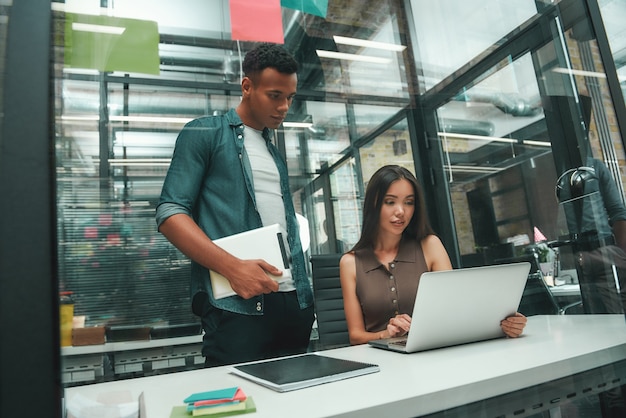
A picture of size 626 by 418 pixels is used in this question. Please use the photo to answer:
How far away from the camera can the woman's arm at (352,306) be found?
56.2 inches

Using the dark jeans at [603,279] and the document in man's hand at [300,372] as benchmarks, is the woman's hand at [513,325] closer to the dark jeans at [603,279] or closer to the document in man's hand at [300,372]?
the dark jeans at [603,279]

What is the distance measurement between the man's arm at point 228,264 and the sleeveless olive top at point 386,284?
54 cm

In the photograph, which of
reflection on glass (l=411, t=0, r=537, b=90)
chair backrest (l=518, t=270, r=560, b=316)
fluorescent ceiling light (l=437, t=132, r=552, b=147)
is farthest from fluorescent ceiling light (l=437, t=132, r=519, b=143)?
chair backrest (l=518, t=270, r=560, b=316)

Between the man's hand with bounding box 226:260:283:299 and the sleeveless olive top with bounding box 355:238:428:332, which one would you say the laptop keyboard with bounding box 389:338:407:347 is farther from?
the sleeveless olive top with bounding box 355:238:428:332

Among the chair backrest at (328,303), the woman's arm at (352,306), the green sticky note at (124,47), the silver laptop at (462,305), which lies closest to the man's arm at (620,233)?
the silver laptop at (462,305)

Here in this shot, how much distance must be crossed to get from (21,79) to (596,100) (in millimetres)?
1477

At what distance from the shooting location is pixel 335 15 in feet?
6.91

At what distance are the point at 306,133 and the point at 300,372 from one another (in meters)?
2.54

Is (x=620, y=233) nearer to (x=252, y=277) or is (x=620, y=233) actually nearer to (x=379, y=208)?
(x=379, y=208)

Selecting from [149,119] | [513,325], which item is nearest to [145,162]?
[149,119]

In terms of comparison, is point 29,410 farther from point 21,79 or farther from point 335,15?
point 335,15

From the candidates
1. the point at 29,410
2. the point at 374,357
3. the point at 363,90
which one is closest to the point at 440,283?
the point at 374,357

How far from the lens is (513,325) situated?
100 cm

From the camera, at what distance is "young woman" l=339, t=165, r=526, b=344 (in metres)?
1.50
